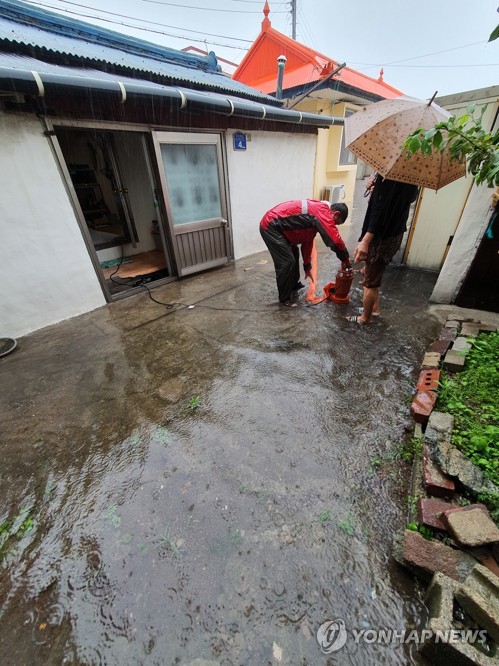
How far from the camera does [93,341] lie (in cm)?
362

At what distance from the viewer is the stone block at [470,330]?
2926mm

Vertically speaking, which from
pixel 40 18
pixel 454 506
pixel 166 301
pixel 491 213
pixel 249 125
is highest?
pixel 40 18

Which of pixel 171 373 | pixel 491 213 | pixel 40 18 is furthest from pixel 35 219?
pixel 491 213

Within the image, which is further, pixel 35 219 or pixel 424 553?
pixel 35 219

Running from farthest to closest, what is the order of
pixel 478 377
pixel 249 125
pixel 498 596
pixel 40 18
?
pixel 249 125 < pixel 40 18 < pixel 478 377 < pixel 498 596

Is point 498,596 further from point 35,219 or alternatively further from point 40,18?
point 40,18

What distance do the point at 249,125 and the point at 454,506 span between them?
6520 millimetres

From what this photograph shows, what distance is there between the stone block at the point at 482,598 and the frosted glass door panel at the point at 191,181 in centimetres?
532

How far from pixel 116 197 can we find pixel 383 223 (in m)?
6.03

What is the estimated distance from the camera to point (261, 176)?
628 cm

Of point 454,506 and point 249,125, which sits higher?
point 249,125

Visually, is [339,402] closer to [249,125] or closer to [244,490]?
[244,490]

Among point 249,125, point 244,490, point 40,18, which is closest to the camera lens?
point 244,490

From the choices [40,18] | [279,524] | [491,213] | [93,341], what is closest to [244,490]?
[279,524]
